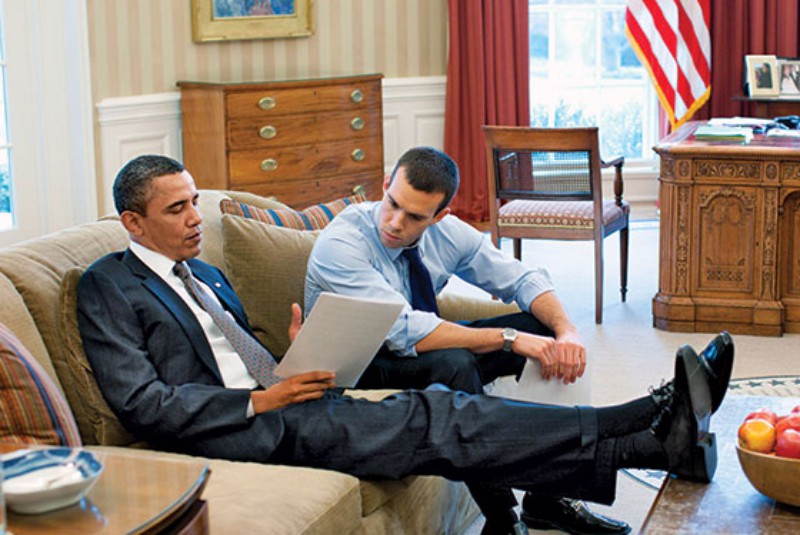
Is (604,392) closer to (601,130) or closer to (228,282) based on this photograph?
(228,282)

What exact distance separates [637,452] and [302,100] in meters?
4.01

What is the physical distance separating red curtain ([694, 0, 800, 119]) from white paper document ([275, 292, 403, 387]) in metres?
5.31

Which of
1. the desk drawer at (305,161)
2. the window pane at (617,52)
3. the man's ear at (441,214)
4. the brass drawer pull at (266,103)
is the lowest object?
the desk drawer at (305,161)

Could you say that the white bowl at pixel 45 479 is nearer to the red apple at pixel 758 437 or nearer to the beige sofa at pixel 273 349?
the beige sofa at pixel 273 349

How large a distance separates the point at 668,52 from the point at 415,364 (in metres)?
4.93

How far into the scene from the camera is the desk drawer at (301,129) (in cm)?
632

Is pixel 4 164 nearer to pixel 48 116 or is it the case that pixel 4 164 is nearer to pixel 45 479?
pixel 48 116

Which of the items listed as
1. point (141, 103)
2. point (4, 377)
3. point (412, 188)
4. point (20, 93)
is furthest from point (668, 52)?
point (4, 377)

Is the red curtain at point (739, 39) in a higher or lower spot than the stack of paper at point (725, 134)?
higher

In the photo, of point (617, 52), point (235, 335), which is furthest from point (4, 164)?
point (617, 52)

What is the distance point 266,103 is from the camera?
6355mm

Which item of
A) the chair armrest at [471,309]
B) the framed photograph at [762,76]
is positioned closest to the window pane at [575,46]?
the framed photograph at [762,76]

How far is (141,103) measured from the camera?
629 cm

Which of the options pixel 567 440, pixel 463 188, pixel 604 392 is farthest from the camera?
pixel 463 188
